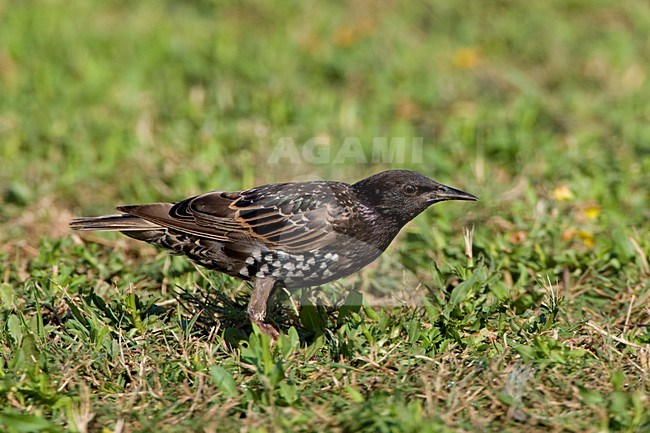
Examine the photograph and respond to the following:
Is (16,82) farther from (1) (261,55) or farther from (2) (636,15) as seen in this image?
(2) (636,15)

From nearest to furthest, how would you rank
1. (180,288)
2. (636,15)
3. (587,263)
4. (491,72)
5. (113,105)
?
(180,288)
(587,263)
(113,105)
(491,72)
(636,15)

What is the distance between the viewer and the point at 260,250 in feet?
17.5

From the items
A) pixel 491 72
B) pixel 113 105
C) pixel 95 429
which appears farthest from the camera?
pixel 491 72

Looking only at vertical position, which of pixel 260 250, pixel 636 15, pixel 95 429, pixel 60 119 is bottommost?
pixel 95 429

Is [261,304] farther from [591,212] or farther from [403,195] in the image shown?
[591,212]

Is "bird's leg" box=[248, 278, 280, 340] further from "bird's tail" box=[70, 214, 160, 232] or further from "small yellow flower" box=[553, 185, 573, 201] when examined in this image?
"small yellow flower" box=[553, 185, 573, 201]

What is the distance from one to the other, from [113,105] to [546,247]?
4631 millimetres

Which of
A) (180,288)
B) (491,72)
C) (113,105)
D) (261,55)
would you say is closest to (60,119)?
(113,105)

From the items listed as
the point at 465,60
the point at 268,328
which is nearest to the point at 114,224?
the point at 268,328

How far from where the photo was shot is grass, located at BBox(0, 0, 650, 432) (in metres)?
4.34

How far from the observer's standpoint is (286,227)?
5375 mm

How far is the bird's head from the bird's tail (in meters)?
1.32

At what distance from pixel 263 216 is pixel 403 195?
2.78 ft

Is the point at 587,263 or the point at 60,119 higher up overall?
the point at 60,119
